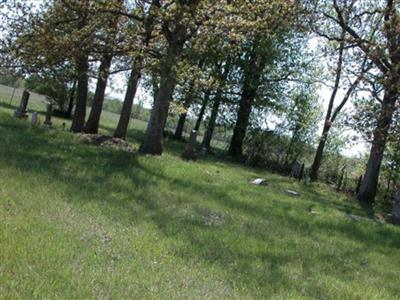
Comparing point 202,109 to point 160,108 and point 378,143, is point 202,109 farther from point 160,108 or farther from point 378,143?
point 160,108

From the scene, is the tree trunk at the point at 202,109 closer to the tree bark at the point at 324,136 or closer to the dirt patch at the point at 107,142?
the tree bark at the point at 324,136

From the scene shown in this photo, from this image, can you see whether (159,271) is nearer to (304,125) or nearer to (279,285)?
(279,285)

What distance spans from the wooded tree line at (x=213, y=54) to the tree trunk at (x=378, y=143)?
0.05 m

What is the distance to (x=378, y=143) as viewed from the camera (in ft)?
74.2

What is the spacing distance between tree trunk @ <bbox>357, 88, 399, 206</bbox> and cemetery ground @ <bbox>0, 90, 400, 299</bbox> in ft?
25.3

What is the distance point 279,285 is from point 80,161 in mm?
8119

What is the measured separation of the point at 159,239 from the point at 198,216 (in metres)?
2.65

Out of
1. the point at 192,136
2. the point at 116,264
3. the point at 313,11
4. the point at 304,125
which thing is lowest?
the point at 116,264

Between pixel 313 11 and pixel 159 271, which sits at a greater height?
pixel 313 11

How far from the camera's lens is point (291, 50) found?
A: 3766 cm

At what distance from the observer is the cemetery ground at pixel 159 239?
5.86 meters

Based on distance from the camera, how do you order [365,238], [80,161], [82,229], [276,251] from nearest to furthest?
[82,229], [276,251], [365,238], [80,161]

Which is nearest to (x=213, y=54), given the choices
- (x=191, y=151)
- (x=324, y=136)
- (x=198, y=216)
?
(x=191, y=151)

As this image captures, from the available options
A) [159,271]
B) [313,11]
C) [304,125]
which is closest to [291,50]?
[304,125]
